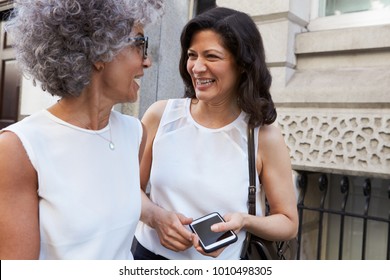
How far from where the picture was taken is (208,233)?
1.57 metres

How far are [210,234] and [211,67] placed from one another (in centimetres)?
72

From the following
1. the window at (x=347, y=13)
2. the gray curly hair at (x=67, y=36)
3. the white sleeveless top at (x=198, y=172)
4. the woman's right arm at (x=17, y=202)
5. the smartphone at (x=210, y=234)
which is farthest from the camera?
the window at (x=347, y=13)

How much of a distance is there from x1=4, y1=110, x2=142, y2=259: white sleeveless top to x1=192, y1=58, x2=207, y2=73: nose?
0.52 metres

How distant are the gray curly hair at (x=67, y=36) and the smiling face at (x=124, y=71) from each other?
0.05 metres

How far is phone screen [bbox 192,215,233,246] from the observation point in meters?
1.55

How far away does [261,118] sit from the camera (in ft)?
5.80

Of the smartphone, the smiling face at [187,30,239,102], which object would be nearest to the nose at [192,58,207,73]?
the smiling face at [187,30,239,102]

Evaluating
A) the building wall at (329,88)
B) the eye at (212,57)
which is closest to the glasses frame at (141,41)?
the eye at (212,57)

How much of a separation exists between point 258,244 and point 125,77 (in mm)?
921

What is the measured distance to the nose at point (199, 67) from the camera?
177 centimetres

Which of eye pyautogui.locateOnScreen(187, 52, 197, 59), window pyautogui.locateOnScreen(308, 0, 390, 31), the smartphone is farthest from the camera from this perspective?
window pyautogui.locateOnScreen(308, 0, 390, 31)

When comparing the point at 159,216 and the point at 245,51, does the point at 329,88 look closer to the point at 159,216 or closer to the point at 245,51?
the point at 245,51

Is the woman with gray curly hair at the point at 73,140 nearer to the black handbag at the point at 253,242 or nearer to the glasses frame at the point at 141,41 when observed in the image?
the glasses frame at the point at 141,41

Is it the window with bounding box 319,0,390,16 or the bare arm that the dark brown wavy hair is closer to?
the bare arm
